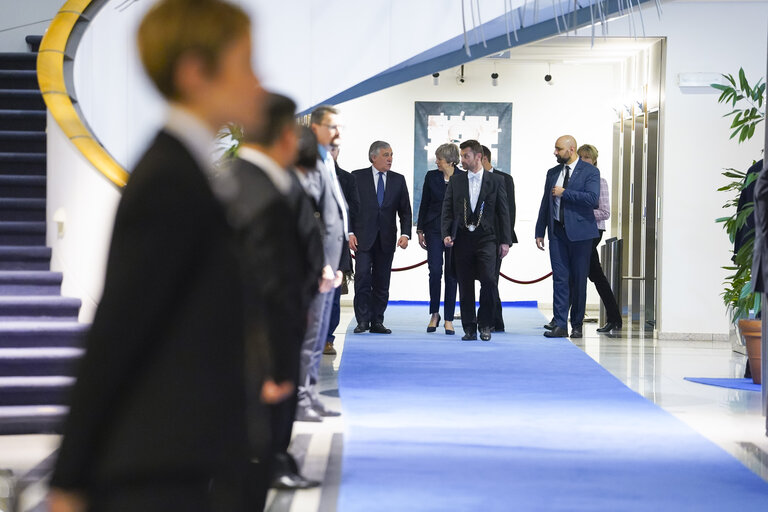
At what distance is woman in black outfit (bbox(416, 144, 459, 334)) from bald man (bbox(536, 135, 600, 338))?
88 centimetres

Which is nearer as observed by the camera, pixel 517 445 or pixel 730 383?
pixel 517 445

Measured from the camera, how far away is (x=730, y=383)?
22.9 feet

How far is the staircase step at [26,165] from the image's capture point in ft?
24.1

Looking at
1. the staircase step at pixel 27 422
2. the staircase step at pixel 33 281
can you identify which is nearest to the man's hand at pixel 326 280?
the staircase step at pixel 27 422

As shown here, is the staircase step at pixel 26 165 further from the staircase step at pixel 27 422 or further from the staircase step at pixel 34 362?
the staircase step at pixel 27 422

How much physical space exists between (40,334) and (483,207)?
4276mm

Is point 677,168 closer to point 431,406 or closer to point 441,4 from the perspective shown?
point 441,4

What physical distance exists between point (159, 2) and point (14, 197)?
246 inches

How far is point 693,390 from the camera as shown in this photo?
21.7 feet

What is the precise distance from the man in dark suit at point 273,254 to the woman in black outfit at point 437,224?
6.51 meters

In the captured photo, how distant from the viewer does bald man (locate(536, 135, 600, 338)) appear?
9648 millimetres

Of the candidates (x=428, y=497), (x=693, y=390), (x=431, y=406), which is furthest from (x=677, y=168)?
(x=428, y=497)

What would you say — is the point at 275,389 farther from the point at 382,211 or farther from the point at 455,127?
the point at 455,127

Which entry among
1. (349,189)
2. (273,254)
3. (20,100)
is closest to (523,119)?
(349,189)
